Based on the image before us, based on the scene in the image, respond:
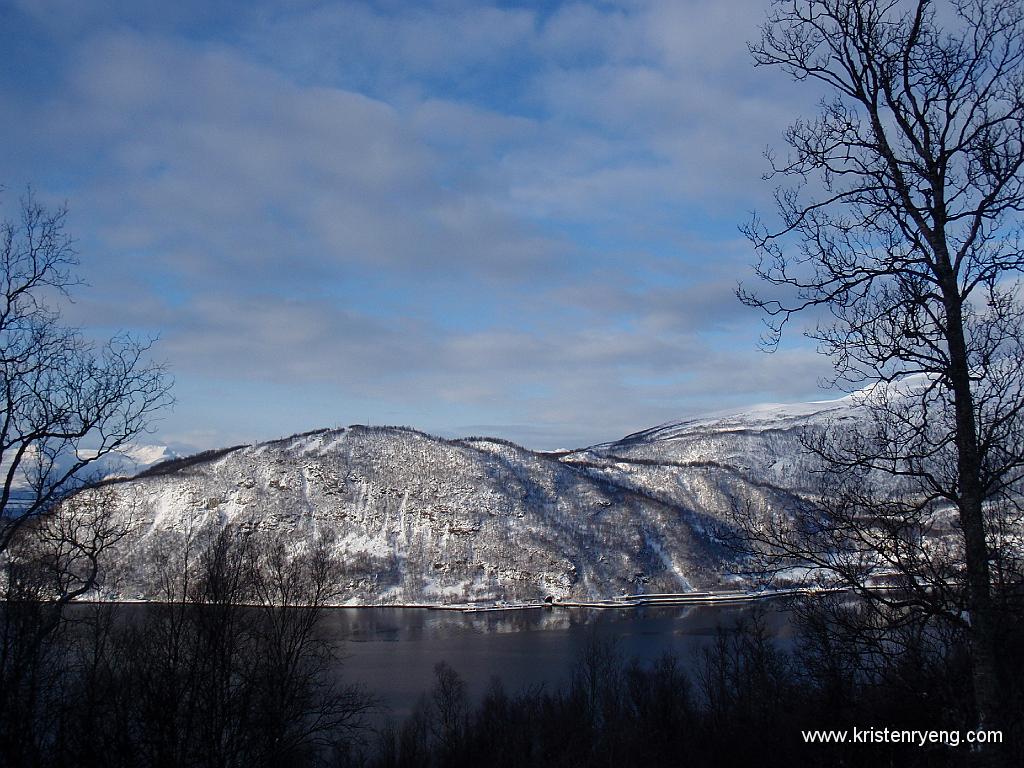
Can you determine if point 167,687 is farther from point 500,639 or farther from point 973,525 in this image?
point 500,639

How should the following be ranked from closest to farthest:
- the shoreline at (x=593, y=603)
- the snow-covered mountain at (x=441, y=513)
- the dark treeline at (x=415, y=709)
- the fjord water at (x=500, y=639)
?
1. the dark treeline at (x=415, y=709)
2. the fjord water at (x=500, y=639)
3. the shoreline at (x=593, y=603)
4. the snow-covered mountain at (x=441, y=513)

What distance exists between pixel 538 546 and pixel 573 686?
60.5 meters

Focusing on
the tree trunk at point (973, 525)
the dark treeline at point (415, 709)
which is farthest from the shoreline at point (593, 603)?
the tree trunk at point (973, 525)

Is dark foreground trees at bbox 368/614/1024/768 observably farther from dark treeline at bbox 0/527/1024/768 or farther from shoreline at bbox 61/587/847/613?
shoreline at bbox 61/587/847/613

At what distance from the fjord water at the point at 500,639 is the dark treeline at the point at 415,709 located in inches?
170

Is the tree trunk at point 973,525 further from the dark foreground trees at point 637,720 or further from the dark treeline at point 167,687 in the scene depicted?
the dark treeline at point 167,687

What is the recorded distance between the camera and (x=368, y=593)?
8188cm

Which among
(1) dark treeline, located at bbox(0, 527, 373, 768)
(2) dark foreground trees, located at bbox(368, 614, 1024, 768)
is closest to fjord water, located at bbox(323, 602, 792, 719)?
(2) dark foreground trees, located at bbox(368, 614, 1024, 768)

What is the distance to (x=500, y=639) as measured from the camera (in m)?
56.1

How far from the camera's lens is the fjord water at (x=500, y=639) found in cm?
3903

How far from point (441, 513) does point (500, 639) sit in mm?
42928

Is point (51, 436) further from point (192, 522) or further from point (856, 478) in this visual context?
point (192, 522)

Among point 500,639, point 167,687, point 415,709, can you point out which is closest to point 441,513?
point 500,639

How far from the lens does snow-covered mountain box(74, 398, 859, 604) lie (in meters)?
85.5
